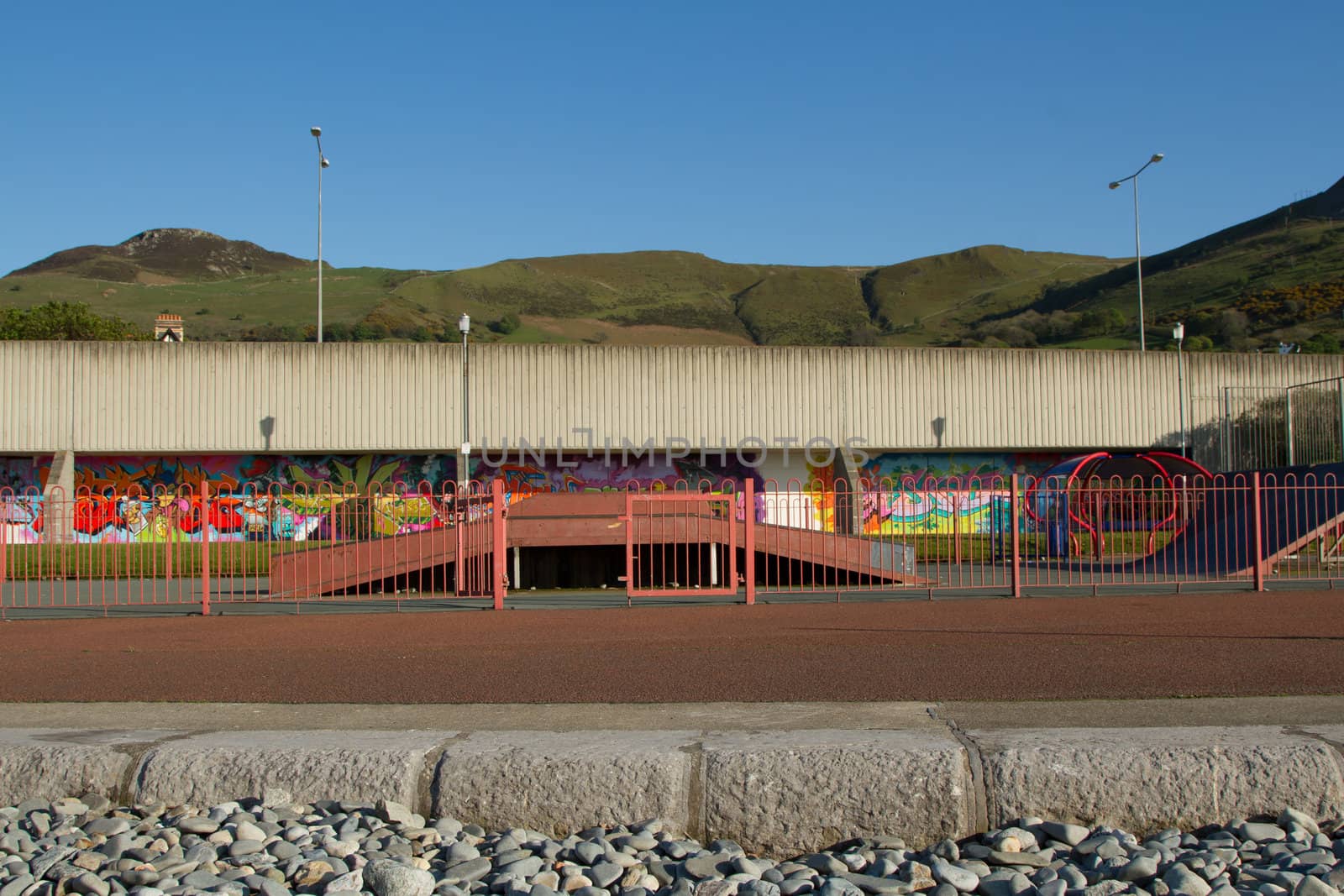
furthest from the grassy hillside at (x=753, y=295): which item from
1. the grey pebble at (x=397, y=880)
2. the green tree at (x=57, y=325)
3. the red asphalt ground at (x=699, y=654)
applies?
the grey pebble at (x=397, y=880)

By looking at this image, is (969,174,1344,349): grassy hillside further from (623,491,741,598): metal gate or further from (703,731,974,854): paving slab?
(703,731,974,854): paving slab

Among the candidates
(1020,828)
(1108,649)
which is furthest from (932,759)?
(1108,649)

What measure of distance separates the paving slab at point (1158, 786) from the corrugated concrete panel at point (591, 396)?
31864mm

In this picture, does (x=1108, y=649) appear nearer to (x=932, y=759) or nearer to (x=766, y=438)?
(x=932, y=759)

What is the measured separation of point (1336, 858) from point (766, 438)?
32.7 meters

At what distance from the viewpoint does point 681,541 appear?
1738cm

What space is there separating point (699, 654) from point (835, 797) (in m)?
4.52

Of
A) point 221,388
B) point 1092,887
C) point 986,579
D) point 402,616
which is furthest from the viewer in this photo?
point 221,388

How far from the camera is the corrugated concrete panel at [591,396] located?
3509cm

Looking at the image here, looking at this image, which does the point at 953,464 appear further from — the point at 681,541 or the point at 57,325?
the point at 57,325

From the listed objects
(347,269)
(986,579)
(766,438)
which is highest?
(347,269)

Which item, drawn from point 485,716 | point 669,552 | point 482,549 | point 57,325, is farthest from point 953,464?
point 57,325

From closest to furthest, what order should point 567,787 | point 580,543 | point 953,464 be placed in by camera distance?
point 567,787 < point 580,543 < point 953,464

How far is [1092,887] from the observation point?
14.5 ft
